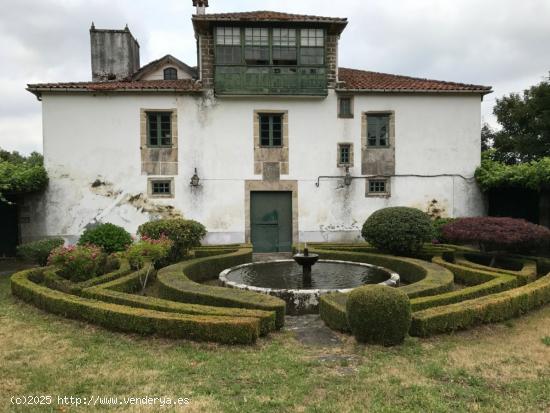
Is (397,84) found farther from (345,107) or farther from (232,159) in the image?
(232,159)

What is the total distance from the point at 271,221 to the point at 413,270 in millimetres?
7042

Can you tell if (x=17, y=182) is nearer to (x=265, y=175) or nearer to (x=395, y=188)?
(x=265, y=175)

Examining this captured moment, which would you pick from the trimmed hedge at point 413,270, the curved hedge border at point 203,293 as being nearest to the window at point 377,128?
the trimmed hedge at point 413,270

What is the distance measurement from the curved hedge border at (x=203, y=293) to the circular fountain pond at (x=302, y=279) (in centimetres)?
83

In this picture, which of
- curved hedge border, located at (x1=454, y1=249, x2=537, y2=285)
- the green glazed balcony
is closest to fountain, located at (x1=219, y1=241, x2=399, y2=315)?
curved hedge border, located at (x1=454, y1=249, x2=537, y2=285)

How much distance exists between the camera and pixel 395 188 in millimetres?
16969

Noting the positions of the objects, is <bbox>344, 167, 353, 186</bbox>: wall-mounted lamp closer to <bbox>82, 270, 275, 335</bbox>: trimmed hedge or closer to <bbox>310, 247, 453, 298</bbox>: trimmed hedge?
<bbox>310, 247, 453, 298</bbox>: trimmed hedge

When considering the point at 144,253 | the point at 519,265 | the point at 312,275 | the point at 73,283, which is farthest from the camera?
the point at 519,265

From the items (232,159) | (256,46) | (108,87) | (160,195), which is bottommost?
(160,195)

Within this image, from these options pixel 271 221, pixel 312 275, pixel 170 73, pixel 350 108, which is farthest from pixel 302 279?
pixel 170 73

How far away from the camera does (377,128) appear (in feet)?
55.6

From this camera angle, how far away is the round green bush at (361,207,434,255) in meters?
12.7

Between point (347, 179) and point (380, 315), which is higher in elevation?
point (347, 179)

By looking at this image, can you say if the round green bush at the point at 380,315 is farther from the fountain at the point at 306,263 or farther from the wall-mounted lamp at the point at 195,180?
the wall-mounted lamp at the point at 195,180
